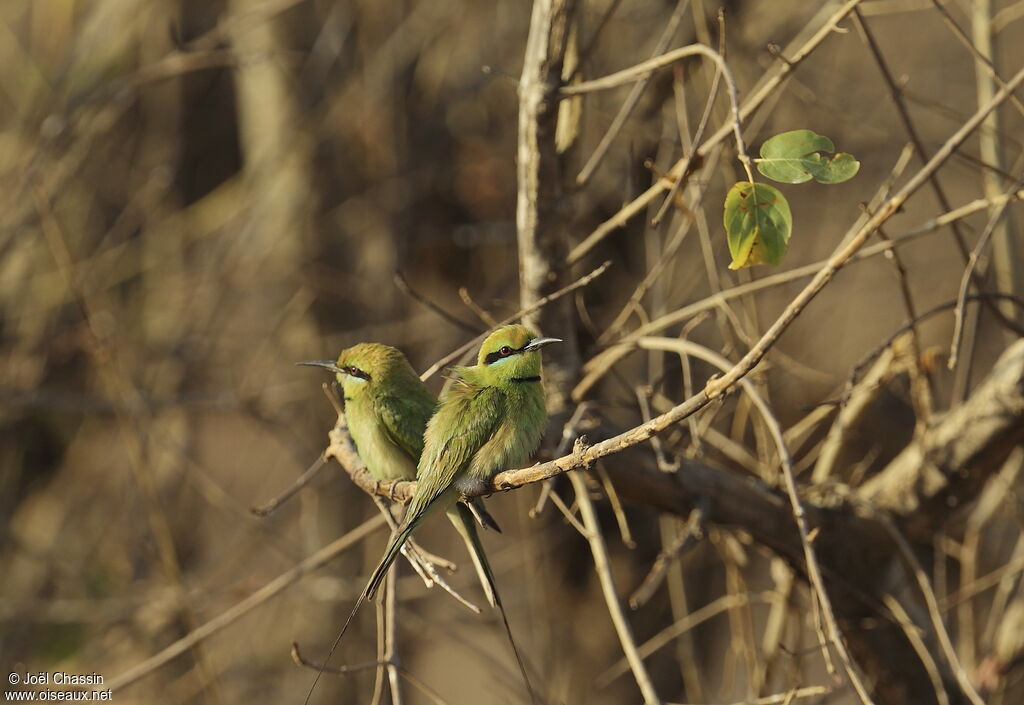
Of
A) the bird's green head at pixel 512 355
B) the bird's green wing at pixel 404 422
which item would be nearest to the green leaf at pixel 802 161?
the bird's green head at pixel 512 355

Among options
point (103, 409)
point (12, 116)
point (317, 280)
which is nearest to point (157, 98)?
point (12, 116)

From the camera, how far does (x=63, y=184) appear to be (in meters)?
4.74

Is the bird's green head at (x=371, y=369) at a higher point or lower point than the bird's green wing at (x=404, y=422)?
higher

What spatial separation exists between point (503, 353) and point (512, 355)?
0.03 metres

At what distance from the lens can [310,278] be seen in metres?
5.21

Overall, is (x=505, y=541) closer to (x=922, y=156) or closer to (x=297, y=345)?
(x=297, y=345)

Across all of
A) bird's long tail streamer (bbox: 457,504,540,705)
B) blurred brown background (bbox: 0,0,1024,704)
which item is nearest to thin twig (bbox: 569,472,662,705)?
bird's long tail streamer (bbox: 457,504,540,705)

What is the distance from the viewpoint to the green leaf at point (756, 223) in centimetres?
165

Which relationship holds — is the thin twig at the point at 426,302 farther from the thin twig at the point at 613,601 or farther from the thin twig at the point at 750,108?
the thin twig at the point at 613,601

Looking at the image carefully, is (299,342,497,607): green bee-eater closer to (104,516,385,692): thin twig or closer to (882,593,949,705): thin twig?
(104,516,385,692): thin twig

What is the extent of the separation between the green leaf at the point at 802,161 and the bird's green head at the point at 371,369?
1305mm

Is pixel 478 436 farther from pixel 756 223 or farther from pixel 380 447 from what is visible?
pixel 756 223

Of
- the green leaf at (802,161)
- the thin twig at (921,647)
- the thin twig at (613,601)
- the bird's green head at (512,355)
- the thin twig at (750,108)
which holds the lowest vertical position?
the thin twig at (921,647)

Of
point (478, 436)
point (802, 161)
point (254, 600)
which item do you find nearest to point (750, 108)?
point (802, 161)
